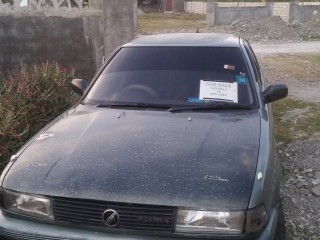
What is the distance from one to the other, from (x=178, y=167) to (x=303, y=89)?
7.34m

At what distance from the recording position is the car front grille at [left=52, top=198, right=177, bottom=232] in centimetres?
237

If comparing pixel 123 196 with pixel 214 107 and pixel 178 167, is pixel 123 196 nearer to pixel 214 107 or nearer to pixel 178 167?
pixel 178 167

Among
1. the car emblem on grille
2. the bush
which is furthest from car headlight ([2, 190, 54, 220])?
the bush

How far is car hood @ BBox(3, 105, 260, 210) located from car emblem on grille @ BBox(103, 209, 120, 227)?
0.25 feet

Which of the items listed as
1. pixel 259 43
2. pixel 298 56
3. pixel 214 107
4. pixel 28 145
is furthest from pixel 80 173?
pixel 259 43

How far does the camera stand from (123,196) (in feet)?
7.86

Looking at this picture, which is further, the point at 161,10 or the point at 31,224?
the point at 161,10

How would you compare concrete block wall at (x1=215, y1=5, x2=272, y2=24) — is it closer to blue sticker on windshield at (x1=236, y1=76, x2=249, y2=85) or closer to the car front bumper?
blue sticker on windshield at (x1=236, y1=76, x2=249, y2=85)

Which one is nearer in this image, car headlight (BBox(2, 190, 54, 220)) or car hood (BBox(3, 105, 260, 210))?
car hood (BBox(3, 105, 260, 210))

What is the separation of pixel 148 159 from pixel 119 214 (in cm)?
43

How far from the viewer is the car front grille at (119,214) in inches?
93.1

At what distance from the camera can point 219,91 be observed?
3.56 m

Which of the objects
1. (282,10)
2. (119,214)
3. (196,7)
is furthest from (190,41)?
(196,7)

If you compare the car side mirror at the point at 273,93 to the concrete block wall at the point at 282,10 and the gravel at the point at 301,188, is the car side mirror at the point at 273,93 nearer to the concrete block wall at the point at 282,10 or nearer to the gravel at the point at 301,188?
the gravel at the point at 301,188
